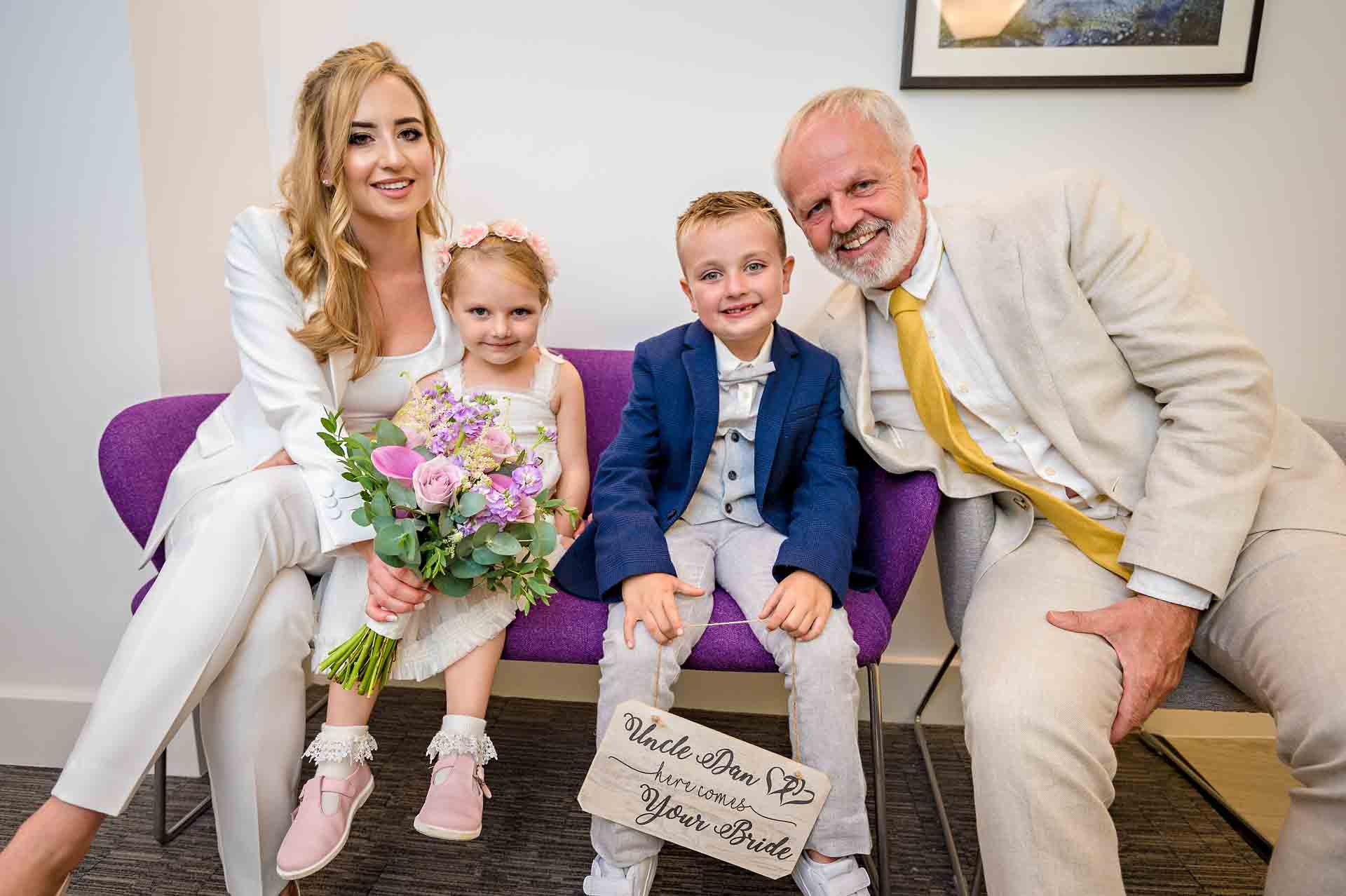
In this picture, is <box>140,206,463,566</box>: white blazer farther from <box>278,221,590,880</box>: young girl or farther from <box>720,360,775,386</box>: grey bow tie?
<box>720,360,775,386</box>: grey bow tie

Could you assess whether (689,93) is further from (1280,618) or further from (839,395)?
(1280,618)

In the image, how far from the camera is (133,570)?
2.38 meters

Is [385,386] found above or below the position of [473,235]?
below

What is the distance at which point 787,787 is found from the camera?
1.53 m

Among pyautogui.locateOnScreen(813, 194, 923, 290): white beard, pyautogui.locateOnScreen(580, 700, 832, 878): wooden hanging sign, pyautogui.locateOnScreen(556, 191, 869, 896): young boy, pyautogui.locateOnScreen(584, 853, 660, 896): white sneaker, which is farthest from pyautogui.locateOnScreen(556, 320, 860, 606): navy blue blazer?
pyautogui.locateOnScreen(584, 853, 660, 896): white sneaker

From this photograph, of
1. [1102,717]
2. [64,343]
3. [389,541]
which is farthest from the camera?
[64,343]

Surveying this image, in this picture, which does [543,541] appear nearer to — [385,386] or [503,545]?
[503,545]

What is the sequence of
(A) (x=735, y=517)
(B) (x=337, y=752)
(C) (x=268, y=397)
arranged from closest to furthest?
(B) (x=337, y=752)
(C) (x=268, y=397)
(A) (x=735, y=517)

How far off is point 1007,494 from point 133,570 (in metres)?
2.43

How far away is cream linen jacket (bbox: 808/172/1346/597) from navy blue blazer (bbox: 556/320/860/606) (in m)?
0.12

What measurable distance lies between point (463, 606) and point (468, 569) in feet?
0.70

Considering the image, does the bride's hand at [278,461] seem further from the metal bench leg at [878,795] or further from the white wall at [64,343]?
the metal bench leg at [878,795]

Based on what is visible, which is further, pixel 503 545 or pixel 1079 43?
pixel 1079 43

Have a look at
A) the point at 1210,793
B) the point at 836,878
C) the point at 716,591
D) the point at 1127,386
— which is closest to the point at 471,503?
the point at 716,591
